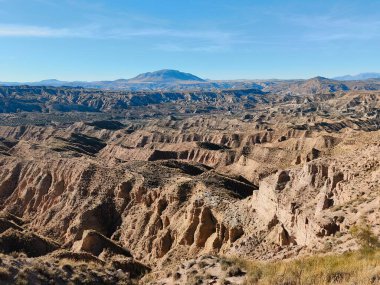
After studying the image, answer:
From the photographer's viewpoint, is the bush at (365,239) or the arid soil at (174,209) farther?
the arid soil at (174,209)

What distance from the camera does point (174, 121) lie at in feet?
536

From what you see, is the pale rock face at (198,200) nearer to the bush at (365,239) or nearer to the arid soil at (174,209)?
the arid soil at (174,209)

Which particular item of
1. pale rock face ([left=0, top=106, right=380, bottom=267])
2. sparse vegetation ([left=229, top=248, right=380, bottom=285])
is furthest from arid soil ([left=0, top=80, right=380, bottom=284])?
sparse vegetation ([left=229, top=248, right=380, bottom=285])

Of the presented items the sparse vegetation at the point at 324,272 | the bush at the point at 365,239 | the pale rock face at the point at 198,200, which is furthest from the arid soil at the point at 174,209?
the sparse vegetation at the point at 324,272

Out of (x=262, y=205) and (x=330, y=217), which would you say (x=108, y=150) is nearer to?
(x=262, y=205)

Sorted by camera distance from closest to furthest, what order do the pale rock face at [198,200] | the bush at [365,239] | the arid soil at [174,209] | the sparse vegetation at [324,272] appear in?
the sparse vegetation at [324,272]
the bush at [365,239]
the arid soil at [174,209]
the pale rock face at [198,200]

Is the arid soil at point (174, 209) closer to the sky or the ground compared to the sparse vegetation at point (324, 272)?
closer to the ground

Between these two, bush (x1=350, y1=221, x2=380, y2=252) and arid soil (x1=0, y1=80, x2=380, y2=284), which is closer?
bush (x1=350, y1=221, x2=380, y2=252)

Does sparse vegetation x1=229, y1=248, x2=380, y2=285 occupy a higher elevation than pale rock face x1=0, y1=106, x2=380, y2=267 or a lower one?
higher

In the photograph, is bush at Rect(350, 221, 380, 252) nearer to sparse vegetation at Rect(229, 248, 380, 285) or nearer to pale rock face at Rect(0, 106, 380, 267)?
sparse vegetation at Rect(229, 248, 380, 285)

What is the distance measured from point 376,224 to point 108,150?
8630cm

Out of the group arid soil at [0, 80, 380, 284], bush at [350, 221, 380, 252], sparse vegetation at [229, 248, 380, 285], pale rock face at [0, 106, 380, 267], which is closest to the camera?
sparse vegetation at [229, 248, 380, 285]

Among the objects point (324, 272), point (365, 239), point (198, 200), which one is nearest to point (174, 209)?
point (198, 200)

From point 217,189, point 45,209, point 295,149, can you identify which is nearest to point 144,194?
point 217,189
